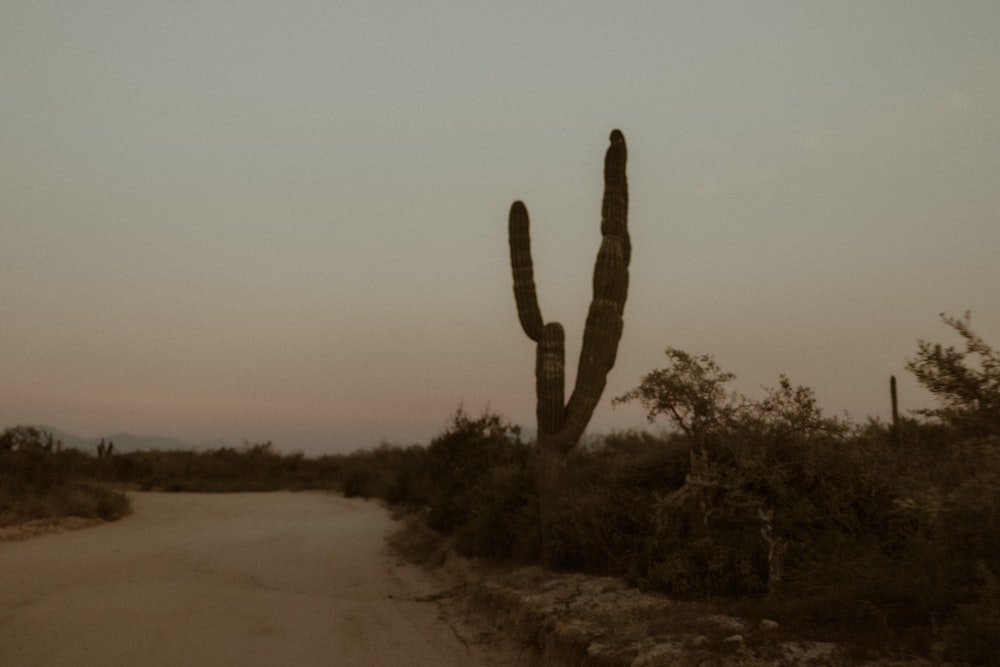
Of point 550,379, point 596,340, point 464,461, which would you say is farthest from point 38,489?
point 596,340

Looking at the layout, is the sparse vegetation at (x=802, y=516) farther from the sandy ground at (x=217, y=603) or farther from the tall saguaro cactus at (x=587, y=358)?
the sandy ground at (x=217, y=603)

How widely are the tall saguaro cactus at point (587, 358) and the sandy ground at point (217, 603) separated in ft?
9.19

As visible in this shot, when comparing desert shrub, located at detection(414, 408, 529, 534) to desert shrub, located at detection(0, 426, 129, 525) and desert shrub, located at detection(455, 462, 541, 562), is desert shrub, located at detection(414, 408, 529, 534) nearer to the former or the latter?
desert shrub, located at detection(455, 462, 541, 562)

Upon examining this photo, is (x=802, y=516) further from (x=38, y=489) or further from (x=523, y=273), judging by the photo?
(x=38, y=489)

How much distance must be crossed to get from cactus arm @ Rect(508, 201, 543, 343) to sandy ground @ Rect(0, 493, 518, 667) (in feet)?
15.0

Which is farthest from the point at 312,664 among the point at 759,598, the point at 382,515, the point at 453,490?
the point at 382,515

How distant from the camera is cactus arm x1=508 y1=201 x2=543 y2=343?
13.4 m

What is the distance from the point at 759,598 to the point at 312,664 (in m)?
4.74

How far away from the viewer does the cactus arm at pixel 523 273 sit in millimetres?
13367

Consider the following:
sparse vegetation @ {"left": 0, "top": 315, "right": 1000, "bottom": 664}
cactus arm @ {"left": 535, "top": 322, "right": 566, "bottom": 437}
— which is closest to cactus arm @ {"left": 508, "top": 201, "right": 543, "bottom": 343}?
cactus arm @ {"left": 535, "top": 322, "right": 566, "bottom": 437}

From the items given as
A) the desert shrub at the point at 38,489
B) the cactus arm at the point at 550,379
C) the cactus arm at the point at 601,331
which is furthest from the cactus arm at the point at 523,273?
the desert shrub at the point at 38,489

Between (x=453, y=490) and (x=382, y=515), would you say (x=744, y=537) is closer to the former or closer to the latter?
(x=453, y=490)

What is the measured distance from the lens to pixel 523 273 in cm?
1364

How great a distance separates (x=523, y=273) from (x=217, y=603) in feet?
22.1
